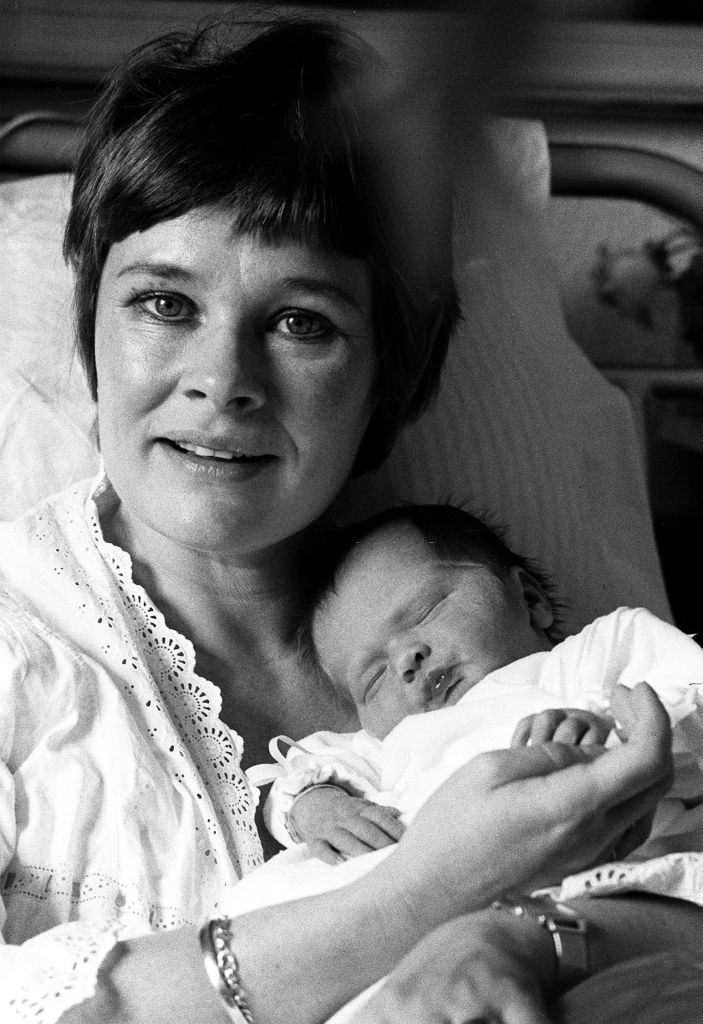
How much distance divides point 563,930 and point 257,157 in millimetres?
402

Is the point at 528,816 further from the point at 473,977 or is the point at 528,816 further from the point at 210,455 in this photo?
the point at 210,455

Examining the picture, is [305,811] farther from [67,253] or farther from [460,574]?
[67,253]

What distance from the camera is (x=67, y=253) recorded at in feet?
2.58

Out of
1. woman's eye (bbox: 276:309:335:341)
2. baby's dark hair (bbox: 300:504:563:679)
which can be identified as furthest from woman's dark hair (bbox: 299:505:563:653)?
woman's eye (bbox: 276:309:335:341)

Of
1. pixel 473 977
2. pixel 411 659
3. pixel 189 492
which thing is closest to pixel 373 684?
pixel 411 659

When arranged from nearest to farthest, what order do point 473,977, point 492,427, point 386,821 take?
1. point 473,977
2. point 386,821
3. point 492,427

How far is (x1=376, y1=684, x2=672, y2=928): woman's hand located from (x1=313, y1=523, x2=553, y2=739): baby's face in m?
0.13

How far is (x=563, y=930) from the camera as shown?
0.48m

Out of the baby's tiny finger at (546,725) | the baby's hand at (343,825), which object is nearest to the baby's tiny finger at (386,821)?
the baby's hand at (343,825)

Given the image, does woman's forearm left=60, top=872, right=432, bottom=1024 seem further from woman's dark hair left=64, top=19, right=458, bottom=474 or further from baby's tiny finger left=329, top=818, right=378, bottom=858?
woman's dark hair left=64, top=19, right=458, bottom=474

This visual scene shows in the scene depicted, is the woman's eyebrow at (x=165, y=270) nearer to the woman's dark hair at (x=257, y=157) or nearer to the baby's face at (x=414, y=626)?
the woman's dark hair at (x=257, y=157)

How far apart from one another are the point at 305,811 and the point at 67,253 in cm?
37

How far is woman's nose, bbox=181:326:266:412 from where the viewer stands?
0.65 meters

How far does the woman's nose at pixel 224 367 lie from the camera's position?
2.12ft
